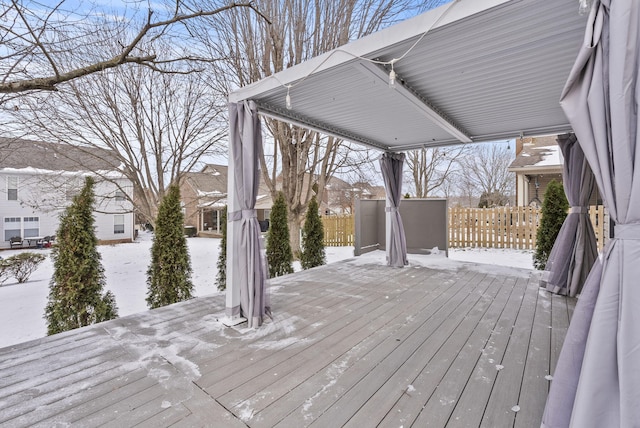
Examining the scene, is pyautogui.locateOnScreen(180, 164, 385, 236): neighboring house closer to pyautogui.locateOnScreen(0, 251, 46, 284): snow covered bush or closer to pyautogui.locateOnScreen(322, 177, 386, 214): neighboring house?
pyautogui.locateOnScreen(322, 177, 386, 214): neighboring house

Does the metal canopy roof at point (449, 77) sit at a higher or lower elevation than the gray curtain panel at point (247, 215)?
higher

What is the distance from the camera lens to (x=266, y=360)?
219 cm

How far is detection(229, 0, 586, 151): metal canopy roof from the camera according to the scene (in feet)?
6.29

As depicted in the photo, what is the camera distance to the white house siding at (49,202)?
6199 mm

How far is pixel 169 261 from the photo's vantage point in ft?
12.6

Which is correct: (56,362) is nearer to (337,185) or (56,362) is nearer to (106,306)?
(106,306)

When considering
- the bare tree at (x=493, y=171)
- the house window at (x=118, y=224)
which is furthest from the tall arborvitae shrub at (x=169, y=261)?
the bare tree at (x=493, y=171)

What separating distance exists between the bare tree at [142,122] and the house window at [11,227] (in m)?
9.65

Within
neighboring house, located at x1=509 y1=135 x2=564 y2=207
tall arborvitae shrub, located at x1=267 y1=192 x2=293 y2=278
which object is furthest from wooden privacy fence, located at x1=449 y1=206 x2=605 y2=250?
tall arborvitae shrub, located at x1=267 y1=192 x2=293 y2=278

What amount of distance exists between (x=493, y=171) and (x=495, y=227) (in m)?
12.0

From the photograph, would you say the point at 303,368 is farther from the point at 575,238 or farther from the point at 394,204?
the point at 394,204

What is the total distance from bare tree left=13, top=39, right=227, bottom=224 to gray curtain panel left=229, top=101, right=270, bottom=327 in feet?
10.0

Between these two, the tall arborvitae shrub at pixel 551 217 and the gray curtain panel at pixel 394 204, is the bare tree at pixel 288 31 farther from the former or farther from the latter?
the tall arborvitae shrub at pixel 551 217

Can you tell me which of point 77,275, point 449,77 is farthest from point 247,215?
point 449,77
